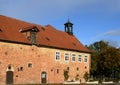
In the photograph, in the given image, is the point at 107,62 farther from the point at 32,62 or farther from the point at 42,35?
the point at 32,62

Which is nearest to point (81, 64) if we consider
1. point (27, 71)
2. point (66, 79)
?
point (66, 79)

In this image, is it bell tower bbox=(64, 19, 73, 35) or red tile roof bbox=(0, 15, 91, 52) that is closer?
red tile roof bbox=(0, 15, 91, 52)

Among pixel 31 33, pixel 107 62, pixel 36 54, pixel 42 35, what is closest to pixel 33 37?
pixel 31 33

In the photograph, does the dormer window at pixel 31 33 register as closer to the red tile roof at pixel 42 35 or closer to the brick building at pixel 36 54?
the brick building at pixel 36 54

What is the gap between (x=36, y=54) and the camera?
4588cm

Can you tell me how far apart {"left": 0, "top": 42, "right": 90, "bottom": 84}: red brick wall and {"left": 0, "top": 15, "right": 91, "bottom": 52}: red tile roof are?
104cm

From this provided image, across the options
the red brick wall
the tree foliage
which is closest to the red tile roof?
the red brick wall

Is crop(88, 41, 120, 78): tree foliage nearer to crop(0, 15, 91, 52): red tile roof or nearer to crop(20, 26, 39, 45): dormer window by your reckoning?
crop(0, 15, 91, 52): red tile roof

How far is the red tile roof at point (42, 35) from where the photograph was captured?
4339cm

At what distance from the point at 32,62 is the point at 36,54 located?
1566mm

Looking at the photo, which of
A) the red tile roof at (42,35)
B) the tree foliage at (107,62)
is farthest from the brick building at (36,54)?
the tree foliage at (107,62)

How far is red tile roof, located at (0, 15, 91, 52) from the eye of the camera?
4339 centimetres

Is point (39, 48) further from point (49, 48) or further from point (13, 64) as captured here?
point (13, 64)

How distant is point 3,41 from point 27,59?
5.41 m
